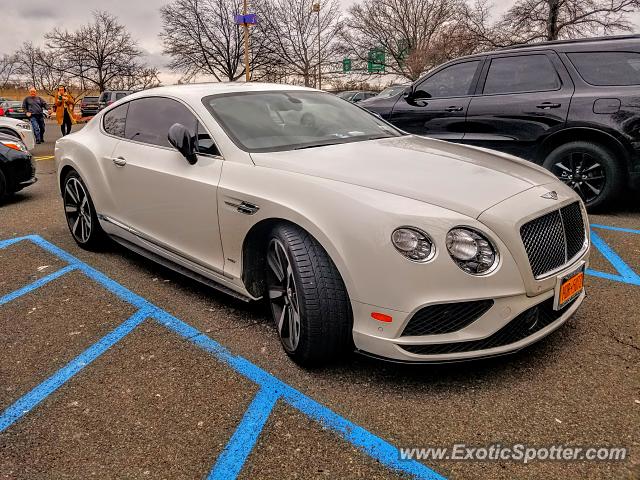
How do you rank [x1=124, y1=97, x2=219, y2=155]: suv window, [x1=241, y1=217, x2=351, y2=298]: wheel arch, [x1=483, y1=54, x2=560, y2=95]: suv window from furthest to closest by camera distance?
[x1=483, y1=54, x2=560, y2=95]: suv window, [x1=124, y1=97, x2=219, y2=155]: suv window, [x1=241, y1=217, x2=351, y2=298]: wheel arch

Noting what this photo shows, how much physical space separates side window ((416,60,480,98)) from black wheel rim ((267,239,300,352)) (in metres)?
4.16

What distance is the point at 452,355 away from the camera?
7.20ft

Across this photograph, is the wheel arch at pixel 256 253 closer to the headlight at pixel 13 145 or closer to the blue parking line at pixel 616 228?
the blue parking line at pixel 616 228

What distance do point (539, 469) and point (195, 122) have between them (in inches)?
103

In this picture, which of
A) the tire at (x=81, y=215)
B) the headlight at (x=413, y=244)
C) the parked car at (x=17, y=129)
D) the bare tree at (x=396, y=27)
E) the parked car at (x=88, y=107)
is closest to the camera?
the headlight at (x=413, y=244)

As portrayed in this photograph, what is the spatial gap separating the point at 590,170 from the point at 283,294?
4.04 metres

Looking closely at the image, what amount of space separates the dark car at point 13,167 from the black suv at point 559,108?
5244 millimetres

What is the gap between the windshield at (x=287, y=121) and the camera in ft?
10.0

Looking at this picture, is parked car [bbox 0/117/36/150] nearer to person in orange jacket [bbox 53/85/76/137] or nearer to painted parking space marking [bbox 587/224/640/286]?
person in orange jacket [bbox 53/85/76/137]

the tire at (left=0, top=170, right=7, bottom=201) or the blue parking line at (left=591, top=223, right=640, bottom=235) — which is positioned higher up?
the tire at (left=0, top=170, right=7, bottom=201)

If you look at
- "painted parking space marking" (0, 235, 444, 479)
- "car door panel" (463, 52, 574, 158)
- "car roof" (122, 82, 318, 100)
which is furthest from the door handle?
"painted parking space marking" (0, 235, 444, 479)

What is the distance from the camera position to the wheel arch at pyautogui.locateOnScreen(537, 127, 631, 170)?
16.4 ft

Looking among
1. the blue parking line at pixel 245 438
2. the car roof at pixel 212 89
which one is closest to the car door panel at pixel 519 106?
the car roof at pixel 212 89

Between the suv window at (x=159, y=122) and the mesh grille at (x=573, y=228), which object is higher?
the suv window at (x=159, y=122)
